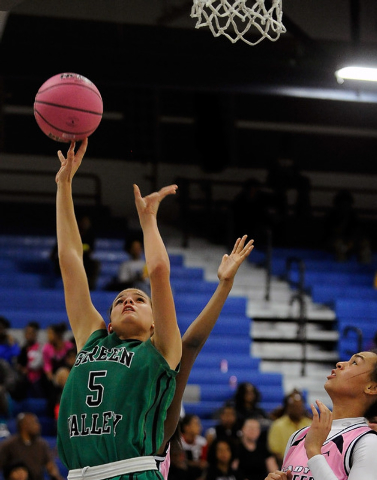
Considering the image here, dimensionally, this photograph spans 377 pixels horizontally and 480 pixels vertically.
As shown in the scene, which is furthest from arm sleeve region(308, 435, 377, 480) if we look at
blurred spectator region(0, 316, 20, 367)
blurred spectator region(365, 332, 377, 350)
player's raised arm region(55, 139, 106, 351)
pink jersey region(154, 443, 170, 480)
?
blurred spectator region(365, 332, 377, 350)

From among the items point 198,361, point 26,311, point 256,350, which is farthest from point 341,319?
point 26,311

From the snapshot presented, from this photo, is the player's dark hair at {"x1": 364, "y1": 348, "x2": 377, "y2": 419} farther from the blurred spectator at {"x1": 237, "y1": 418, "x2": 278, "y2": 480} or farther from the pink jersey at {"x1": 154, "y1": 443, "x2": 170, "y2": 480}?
the blurred spectator at {"x1": 237, "y1": 418, "x2": 278, "y2": 480}

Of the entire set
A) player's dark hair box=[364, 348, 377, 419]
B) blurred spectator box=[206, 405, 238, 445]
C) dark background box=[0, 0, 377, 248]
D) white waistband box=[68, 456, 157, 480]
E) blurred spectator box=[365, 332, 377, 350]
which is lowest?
blurred spectator box=[206, 405, 238, 445]

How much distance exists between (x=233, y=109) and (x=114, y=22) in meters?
4.03

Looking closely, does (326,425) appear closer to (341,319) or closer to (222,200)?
(341,319)

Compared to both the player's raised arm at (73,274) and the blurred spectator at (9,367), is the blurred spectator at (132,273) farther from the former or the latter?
the player's raised arm at (73,274)

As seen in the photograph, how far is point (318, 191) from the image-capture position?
1780cm

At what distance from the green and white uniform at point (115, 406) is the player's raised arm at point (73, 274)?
260 millimetres

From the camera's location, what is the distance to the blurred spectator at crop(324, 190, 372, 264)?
15172mm

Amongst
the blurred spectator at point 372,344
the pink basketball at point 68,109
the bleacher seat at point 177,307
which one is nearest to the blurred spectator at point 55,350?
the bleacher seat at point 177,307

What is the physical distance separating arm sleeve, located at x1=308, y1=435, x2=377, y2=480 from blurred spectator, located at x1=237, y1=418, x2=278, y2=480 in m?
5.21

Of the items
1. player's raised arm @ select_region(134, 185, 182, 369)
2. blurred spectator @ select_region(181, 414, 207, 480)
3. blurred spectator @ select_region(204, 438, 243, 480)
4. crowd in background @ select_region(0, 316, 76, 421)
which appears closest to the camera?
player's raised arm @ select_region(134, 185, 182, 369)

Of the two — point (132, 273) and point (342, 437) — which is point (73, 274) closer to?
point (342, 437)

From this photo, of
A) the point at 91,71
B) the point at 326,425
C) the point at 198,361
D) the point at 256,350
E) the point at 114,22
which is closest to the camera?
the point at 326,425
